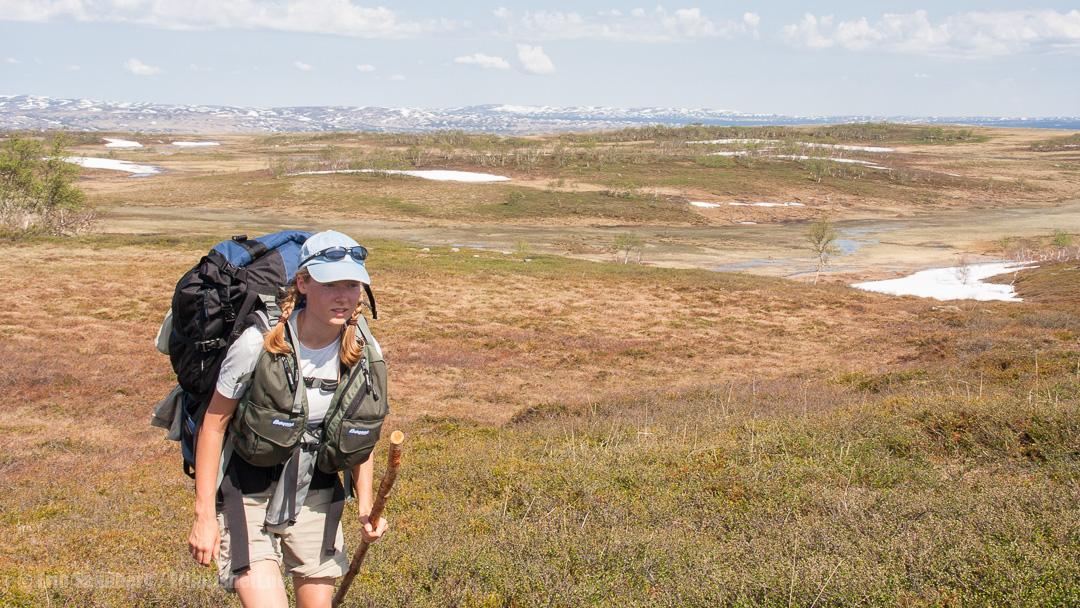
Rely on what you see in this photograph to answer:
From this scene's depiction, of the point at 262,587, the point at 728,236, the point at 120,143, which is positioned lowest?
the point at 728,236

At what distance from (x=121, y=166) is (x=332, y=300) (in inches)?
5354

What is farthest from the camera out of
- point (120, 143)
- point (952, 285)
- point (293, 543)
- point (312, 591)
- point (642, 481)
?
point (120, 143)

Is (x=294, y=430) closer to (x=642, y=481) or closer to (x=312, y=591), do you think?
(x=312, y=591)

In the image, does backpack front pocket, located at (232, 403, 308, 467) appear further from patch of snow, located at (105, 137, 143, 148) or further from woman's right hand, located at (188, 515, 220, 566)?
patch of snow, located at (105, 137, 143, 148)

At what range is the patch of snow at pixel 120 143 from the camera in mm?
164800

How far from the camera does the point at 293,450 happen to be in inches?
110

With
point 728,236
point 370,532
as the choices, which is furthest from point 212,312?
point 728,236

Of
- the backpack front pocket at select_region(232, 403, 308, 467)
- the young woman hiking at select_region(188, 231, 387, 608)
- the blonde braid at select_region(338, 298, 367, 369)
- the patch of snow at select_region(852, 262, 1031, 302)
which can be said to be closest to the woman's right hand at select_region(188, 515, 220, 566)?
the young woman hiking at select_region(188, 231, 387, 608)

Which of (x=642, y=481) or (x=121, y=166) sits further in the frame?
(x=121, y=166)

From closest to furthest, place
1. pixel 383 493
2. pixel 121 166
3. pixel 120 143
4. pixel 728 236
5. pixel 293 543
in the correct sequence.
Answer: pixel 383 493
pixel 293 543
pixel 728 236
pixel 121 166
pixel 120 143

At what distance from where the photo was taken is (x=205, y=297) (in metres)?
2.70

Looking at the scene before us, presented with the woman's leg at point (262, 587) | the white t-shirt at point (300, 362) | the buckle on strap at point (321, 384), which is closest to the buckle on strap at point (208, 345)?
the white t-shirt at point (300, 362)

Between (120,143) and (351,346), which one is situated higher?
(120,143)

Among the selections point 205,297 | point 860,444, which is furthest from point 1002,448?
point 205,297
